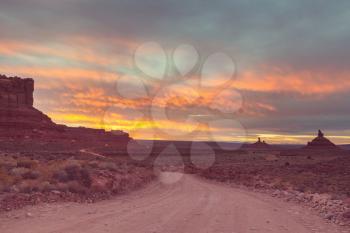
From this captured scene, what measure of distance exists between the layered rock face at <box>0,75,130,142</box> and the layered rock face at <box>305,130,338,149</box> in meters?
87.2

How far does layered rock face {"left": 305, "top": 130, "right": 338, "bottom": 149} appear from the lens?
528 ft

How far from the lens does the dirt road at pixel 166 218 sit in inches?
483

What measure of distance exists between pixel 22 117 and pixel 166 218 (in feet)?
383

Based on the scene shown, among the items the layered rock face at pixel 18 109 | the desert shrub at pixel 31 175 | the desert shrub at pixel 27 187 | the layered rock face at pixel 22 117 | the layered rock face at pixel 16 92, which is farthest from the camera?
the layered rock face at pixel 16 92

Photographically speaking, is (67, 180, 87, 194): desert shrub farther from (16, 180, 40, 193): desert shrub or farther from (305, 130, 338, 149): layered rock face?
(305, 130, 338, 149): layered rock face

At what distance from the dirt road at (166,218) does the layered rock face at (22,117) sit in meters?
100

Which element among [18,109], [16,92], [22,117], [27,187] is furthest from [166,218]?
[16,92]

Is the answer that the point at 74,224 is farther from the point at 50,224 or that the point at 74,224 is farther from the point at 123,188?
the point at 123,188

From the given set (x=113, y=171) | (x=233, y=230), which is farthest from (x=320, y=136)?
(x=233, y=230)

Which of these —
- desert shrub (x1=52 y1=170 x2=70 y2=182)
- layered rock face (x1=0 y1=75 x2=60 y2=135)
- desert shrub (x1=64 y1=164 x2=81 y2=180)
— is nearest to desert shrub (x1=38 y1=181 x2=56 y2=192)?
desert shrub (x1=52 y1=170 x2=70 y2=182)

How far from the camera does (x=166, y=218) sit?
14.0m

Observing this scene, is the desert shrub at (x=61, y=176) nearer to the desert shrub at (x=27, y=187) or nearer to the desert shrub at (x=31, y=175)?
the desert shrub at (x=31, y=175)

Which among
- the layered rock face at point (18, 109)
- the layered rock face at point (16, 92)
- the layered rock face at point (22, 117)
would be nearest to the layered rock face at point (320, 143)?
the layered rock face at point (22, 117)

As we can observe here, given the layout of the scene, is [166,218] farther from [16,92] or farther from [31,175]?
[16,92]
